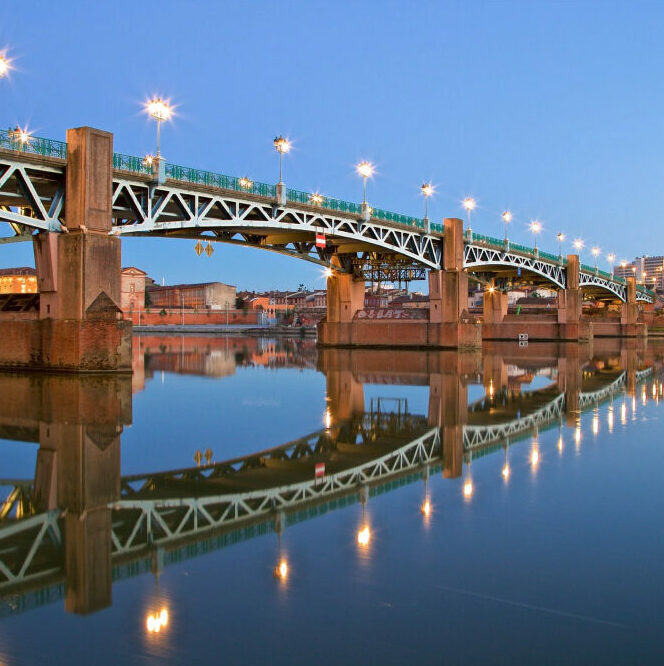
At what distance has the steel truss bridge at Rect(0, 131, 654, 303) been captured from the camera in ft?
Answer: 89.6

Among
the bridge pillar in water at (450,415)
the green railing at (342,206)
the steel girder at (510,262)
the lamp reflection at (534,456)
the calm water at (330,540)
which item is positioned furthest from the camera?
the steel girder at (510,262)

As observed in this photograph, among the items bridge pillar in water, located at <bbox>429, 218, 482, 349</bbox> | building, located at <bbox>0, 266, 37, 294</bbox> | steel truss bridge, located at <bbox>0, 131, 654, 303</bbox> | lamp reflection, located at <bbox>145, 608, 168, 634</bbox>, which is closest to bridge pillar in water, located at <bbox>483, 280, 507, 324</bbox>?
steel truss bridge, located at <bbox>0, 131, 654, 303</bbox>

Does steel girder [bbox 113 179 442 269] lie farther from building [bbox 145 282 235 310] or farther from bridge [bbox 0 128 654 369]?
building [bbox 145 282 235 310]

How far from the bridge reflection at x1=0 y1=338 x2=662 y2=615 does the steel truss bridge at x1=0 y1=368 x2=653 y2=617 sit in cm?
2

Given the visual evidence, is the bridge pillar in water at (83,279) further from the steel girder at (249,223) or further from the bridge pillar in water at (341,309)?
the bridge pillar in water at (341,309)

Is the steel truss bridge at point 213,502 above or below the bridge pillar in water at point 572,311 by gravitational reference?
below

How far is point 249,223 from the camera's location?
3888 centimetres

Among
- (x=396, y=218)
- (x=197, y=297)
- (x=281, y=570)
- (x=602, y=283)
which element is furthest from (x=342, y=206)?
(x=197, y=297)

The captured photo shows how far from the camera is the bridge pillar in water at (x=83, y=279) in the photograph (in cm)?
2620

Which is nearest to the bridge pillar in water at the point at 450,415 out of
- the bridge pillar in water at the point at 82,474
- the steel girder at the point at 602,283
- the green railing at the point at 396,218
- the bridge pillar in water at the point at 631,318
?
the bridge pillar in water at the point at 82,474

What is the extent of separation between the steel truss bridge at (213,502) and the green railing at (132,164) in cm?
2108

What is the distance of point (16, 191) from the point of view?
3253cm

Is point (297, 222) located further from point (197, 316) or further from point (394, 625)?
point (197, 316)

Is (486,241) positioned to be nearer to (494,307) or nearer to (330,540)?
(494,307)
